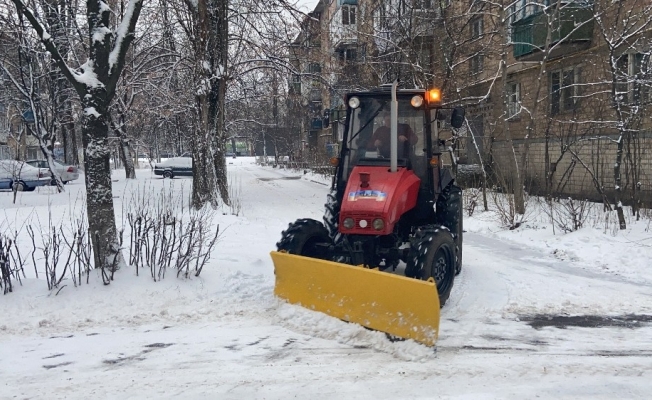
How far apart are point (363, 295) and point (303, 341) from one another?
0.74 m

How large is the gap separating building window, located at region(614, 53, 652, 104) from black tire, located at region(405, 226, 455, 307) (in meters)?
7.14

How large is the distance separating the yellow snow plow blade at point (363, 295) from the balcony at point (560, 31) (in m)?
12.2

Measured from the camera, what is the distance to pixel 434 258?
628 cm

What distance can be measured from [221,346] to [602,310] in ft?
14.2

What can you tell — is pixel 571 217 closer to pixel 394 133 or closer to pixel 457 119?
pixel 457 119

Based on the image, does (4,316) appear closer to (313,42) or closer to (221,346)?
(221,346)

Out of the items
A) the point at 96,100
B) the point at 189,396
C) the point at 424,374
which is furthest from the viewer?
the point at 96,100

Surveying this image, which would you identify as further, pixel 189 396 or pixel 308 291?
pixel 308 291

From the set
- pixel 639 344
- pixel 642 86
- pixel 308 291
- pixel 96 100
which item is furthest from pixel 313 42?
pixel 639 344

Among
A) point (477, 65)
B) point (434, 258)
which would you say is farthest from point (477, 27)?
point (434, 258)

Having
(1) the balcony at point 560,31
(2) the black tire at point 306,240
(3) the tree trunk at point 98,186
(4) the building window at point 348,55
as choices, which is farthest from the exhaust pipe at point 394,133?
(4) the building window at point 348,55

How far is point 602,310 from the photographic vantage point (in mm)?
6527

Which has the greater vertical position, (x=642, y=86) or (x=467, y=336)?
(x=642, y=86)

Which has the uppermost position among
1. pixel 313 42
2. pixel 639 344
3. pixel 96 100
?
pixel 313 42
